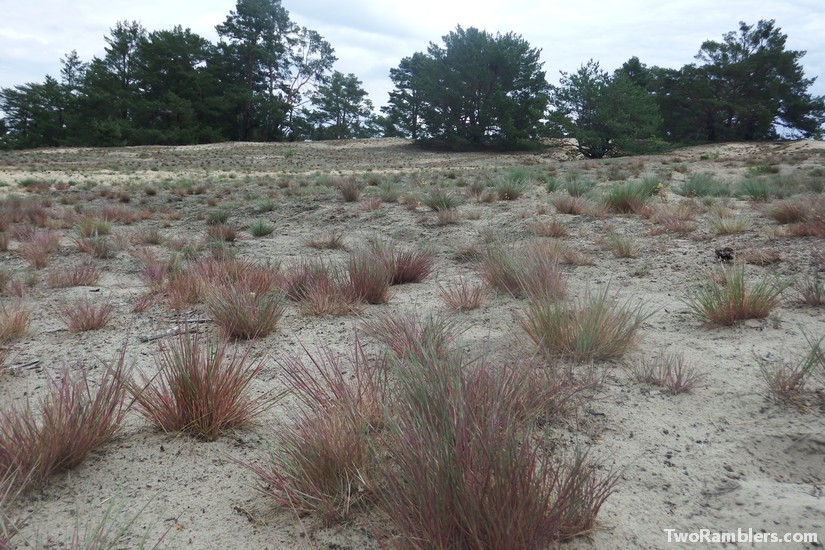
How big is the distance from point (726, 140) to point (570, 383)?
38063mm

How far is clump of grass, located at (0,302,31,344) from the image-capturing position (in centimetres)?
321

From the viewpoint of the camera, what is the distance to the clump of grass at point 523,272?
3.46 metres

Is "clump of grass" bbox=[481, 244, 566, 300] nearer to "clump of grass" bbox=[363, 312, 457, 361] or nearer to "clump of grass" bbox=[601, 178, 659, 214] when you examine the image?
"clump of grass" bbox=[363, 312, 457, 361]

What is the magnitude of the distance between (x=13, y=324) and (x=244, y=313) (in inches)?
57.5

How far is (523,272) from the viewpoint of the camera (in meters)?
3.72

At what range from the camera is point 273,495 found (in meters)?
1.71

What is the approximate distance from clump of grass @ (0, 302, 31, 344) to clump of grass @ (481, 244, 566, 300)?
10.4ft

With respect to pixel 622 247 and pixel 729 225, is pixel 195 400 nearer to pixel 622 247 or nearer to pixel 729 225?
pixel 622 247

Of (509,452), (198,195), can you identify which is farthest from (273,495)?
(198,195)

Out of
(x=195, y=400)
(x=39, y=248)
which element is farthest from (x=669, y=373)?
(x=39, y=248)

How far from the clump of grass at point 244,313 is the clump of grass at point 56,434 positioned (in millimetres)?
1111

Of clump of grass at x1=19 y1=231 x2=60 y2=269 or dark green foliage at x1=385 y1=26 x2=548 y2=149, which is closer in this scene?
clump of grass at x1=19 y1=231 x2=60 y2=269

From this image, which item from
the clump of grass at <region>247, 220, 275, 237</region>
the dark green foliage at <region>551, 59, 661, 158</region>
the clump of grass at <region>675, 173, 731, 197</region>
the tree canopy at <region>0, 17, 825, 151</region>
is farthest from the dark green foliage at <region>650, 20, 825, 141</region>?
the clump of grass at <region>247, 220, 275, 237</region>

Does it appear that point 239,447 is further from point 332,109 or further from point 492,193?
point 332,109
